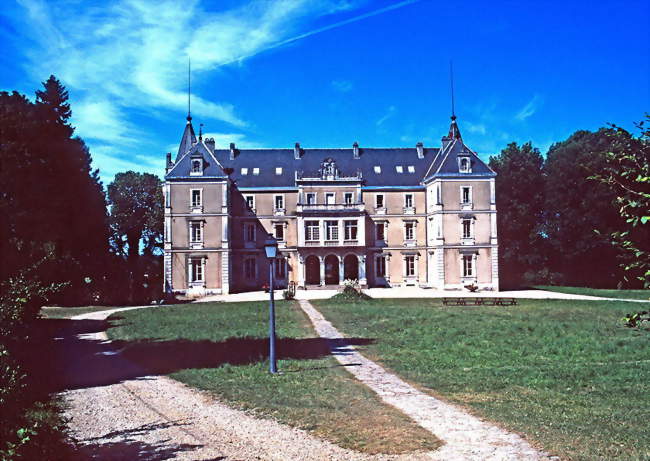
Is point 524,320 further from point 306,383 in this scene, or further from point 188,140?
point 188,140

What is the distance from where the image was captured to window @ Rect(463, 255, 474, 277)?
46.3 meters

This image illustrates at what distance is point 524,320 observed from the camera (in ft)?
78.7

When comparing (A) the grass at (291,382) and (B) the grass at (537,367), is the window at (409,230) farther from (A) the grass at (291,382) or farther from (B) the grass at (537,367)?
(A) the grass at (291,382)

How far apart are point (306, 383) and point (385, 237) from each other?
1505 inches

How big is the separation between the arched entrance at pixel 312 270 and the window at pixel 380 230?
6406 mm

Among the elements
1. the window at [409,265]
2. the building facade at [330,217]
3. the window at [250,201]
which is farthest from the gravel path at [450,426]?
the window at [250,201]

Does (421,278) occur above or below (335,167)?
below

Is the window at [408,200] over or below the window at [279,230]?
over

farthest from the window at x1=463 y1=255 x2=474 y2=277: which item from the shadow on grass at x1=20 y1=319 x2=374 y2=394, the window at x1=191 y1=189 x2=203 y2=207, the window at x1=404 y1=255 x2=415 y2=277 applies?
the shadow on grass at x1=20 y1=319 x2=374 y2=394

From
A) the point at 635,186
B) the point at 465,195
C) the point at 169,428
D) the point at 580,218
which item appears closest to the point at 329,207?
the point at 465,195

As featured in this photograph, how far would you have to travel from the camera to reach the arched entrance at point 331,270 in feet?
167

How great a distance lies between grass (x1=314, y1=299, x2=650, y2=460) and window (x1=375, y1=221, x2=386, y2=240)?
22714 mm

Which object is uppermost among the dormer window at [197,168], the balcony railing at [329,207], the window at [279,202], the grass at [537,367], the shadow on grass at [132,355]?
the dormer window at [197,168]

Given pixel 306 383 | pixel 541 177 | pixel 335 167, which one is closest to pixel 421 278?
pixel 335 167
